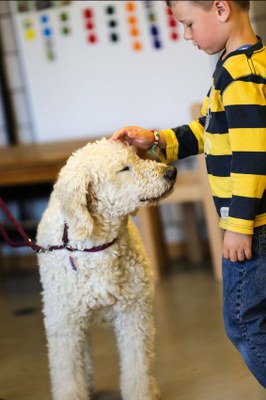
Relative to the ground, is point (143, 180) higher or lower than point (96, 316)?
higher

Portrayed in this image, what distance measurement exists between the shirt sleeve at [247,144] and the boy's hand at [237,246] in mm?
26

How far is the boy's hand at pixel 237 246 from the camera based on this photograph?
194 centimetres

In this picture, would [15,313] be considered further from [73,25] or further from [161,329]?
[73,25]

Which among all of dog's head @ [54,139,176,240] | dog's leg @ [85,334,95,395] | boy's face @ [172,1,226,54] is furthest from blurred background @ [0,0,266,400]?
boy's face @ [172,1,226,54]

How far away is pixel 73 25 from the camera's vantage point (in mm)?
4535

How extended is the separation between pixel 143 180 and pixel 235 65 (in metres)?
0.48

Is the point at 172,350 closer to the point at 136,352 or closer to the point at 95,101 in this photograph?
the point at 136,352

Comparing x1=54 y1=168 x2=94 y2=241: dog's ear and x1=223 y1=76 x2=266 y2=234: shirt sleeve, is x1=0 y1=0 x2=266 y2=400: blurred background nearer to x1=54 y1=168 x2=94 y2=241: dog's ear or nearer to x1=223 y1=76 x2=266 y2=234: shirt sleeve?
x1=54 y1=168 x2=94 y2=241: dog's ear

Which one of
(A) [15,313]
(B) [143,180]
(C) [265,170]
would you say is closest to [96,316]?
(B) [143,180]

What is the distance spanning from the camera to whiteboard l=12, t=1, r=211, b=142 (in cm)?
434

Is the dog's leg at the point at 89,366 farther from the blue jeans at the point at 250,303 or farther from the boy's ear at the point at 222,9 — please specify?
the boy's ear at the point at 222,9

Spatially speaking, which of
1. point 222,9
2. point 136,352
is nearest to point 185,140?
point 222,9

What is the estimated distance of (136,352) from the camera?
97.7 inches

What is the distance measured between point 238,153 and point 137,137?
1.56 ft
